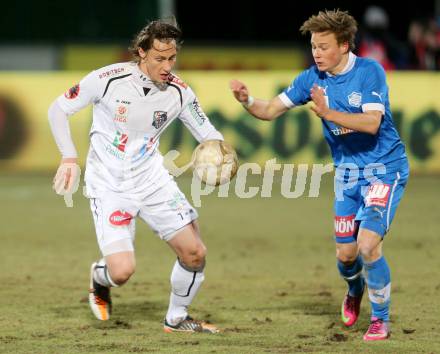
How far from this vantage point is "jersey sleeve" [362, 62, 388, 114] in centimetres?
759

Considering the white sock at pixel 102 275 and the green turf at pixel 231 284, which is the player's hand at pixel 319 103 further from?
the white sock at pixel 102 275

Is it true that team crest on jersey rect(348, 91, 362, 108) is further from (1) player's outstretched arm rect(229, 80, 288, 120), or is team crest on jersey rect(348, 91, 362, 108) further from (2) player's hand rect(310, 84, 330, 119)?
(1) player's outstretched arm rect(229, 80, 288, 120)

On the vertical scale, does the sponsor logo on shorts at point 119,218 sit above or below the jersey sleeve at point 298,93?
below

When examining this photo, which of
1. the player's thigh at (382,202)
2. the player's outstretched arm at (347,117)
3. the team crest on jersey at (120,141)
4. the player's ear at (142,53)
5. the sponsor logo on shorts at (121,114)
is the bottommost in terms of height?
the player's thigh at (382,202)

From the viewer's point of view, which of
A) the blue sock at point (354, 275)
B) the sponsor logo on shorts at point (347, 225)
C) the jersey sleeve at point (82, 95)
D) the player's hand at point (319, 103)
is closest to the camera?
the player's hand at point (319, 103)

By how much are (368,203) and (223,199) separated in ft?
28.6

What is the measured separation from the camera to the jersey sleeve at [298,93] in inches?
319

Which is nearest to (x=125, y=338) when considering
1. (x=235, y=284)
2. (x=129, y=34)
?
(x=235, y=284)

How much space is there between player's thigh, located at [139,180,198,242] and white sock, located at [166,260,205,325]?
278 millimetres

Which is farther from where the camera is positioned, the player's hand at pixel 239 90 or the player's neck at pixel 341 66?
the player's hand at pixel 239 90

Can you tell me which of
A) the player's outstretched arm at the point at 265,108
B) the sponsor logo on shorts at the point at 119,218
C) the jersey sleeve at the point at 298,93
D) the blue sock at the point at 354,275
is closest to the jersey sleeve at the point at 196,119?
the player's outstretched arm at the point at 265,108

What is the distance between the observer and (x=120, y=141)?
25.6ft

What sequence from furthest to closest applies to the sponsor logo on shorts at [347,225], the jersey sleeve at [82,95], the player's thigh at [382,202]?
the sponsor logo on shorts at [347,225], the jersey sleeve at [82,95], the player's thigh at [382,202]

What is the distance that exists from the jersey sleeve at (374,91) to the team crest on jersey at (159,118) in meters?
1.42
